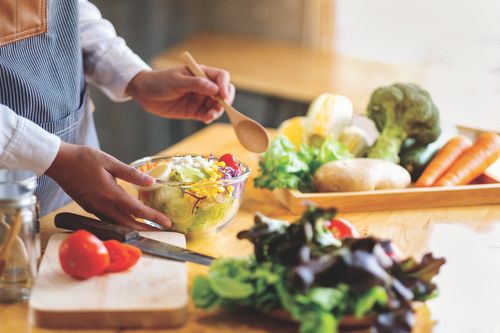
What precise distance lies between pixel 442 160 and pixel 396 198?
215mm

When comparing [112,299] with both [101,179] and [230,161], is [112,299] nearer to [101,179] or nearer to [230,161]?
[101,179]

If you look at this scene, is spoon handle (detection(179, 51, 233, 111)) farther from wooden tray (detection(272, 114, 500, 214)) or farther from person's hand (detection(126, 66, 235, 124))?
wooden tray (detection(272, 114, 500, 214))

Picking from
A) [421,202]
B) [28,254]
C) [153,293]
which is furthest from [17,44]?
[421,202]

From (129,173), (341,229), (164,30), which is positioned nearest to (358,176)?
(341,229)

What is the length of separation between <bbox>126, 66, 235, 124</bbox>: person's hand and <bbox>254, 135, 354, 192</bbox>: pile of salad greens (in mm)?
172

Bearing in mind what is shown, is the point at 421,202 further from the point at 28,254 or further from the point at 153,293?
the point at 28,254

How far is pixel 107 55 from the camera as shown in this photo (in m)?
2.04

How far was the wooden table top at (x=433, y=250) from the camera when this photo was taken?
1.25 metres

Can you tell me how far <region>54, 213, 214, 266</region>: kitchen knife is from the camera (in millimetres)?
1398

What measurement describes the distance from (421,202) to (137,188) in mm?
663

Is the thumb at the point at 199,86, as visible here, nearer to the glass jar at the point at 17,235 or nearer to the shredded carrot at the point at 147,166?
the shredded carrot at the point at 147,166

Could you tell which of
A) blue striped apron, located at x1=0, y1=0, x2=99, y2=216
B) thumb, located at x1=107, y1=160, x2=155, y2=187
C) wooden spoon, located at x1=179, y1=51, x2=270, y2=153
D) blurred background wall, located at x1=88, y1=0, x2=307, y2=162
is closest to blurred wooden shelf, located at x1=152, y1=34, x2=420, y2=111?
blurred background wall, located at x1=88, y1=0, x2=307, y2=162

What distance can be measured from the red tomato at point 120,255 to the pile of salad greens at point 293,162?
19.9 inches

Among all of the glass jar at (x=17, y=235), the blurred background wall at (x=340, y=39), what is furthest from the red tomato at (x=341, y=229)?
the blurred background wall at (x=340, y=39)
